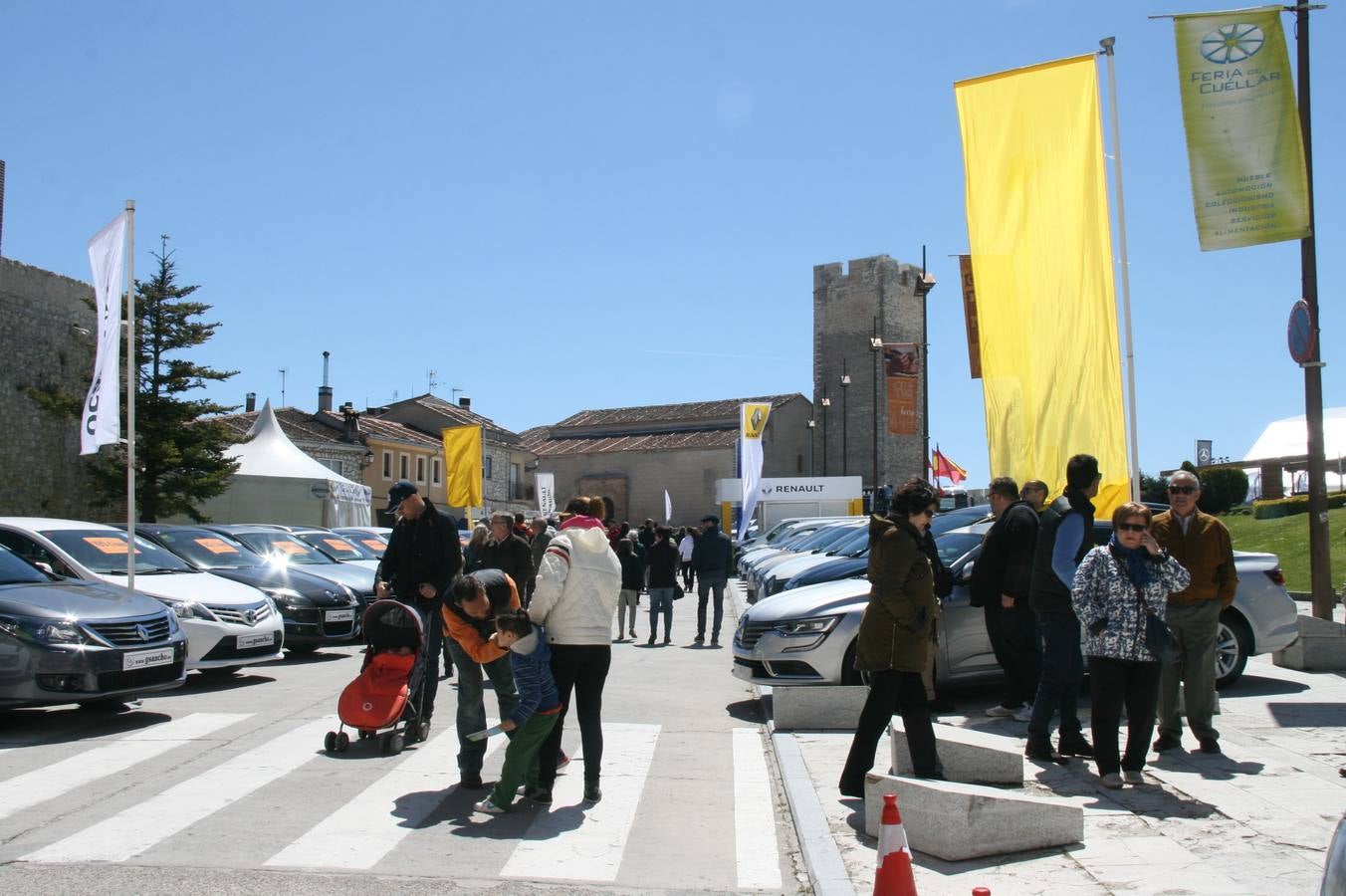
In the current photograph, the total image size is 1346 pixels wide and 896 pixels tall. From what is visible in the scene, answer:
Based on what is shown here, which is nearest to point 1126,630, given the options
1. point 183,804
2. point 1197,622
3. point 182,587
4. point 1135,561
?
point 1135,561

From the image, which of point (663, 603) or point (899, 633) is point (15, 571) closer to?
point (899, 633)

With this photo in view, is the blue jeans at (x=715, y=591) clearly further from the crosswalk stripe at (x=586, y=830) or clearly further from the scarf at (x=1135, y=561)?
the scarf at (x=1135, y=561)

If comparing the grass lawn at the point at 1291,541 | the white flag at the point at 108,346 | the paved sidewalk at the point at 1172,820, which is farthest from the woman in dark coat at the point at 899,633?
the grass lawn at the point at 1291,541

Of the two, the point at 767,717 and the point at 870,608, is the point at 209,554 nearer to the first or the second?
the point at 767,717

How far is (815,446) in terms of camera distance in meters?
74.6

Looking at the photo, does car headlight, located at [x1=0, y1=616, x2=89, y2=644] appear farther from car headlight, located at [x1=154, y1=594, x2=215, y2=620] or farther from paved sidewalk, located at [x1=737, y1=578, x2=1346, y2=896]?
paved sidewalk, located at [x1=737, y1=578, x2=1346, y2=896]

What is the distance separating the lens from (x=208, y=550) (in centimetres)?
1369

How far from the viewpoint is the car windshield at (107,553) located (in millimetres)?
10898

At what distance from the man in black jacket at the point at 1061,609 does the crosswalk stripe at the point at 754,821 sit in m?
1.78

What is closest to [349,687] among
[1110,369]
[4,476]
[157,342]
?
[1110,369]

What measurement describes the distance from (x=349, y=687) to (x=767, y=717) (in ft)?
11.5

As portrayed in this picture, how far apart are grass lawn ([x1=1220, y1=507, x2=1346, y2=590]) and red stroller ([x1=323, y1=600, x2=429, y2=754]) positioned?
57.8ft

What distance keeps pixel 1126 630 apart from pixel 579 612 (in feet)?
10.1

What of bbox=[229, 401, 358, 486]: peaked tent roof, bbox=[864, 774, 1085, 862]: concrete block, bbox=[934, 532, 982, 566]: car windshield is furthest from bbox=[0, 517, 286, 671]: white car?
bbox=[229, 401, 358, 486]: peaked tent roof
